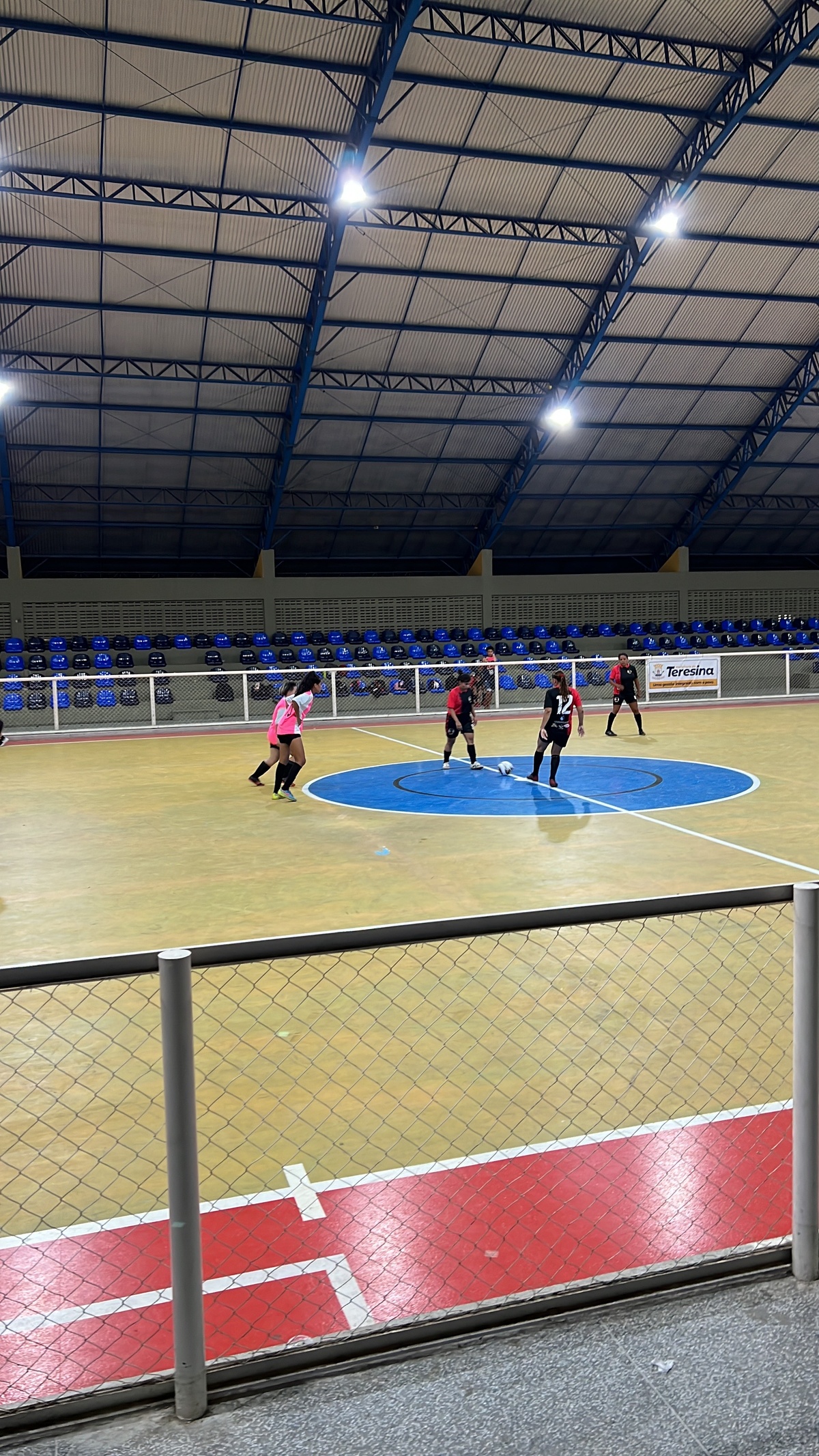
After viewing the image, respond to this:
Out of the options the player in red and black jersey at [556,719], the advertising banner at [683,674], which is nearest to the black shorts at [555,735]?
the player in red and black jersey at [556,719]

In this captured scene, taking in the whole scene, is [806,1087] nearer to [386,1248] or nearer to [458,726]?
[386,1248]

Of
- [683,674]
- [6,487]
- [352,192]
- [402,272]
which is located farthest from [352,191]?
[683,674]

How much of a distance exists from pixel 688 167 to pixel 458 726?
56.4ft

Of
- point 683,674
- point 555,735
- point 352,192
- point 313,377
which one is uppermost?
point 352,192

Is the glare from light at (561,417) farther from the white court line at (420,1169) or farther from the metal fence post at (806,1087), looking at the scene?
the metal fence post at (806,1087)

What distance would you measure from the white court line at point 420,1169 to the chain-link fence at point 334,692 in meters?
22.5

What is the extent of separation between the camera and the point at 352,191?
74.8 ft

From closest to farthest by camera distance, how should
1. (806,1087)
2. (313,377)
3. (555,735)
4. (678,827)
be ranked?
1. (806,1087)
2. (678,827)
3. (555,735)
4. (313,377)

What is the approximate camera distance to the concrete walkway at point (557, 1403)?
9.50 feet

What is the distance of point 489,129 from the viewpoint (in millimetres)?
24781

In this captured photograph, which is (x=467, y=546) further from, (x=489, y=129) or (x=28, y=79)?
(x=28, y=79)

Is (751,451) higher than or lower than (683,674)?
higher

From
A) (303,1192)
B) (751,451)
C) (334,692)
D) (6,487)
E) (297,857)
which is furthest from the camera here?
(751,451)

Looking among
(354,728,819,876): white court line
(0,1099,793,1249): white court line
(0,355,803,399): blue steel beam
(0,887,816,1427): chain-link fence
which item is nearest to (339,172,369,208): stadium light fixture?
(0,355,803,399): blue steel beam
